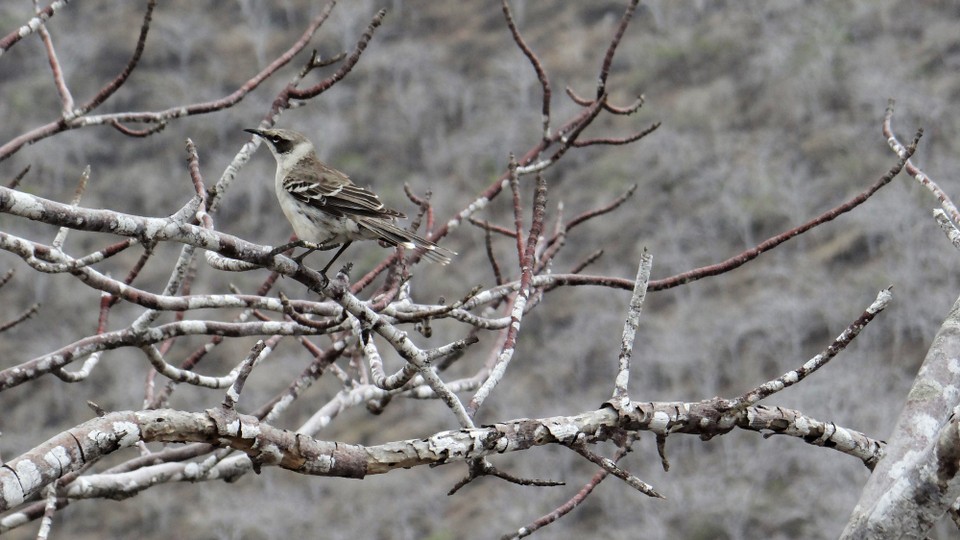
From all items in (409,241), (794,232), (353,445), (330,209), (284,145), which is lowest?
(353,445)

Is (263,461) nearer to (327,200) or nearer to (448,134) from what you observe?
(327,200)

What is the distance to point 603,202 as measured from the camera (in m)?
48.0

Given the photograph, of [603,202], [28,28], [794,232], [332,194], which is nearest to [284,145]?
[332,194]

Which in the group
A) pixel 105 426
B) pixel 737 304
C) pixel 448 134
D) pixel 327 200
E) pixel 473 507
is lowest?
pixel 105 426

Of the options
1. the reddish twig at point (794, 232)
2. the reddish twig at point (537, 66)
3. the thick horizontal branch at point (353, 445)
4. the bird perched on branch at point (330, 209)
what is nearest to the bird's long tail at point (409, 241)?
the bird perched on branch at point (330, 209)

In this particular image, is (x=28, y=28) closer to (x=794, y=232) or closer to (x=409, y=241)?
(x=409, y=241)

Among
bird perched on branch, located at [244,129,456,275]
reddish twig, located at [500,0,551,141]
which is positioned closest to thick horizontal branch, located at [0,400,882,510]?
bird perched on branch, located at [244,129,456,275]

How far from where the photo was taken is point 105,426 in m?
2.56

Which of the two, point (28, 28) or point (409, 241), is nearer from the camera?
point (28, 28)

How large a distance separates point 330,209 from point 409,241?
2.23 ft

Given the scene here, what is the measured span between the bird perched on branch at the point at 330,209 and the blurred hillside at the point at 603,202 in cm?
2839

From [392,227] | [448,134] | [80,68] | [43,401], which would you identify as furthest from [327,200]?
[80,68]

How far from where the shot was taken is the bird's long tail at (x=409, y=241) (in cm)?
483

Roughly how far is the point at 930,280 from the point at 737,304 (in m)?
7.01
